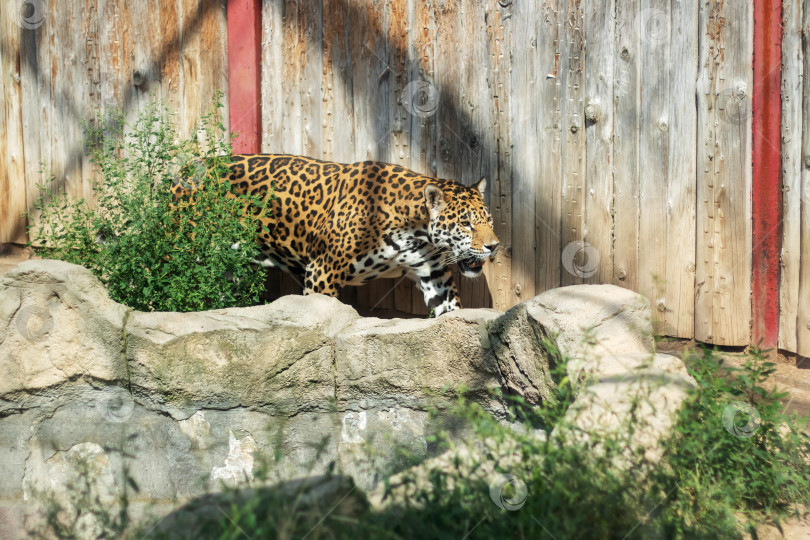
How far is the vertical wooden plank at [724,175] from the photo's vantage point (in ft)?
17.3

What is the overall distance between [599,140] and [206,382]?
9.98ft

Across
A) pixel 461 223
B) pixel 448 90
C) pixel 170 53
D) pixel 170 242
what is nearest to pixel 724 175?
pixel 461 223

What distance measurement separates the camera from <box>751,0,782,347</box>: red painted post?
203 inches

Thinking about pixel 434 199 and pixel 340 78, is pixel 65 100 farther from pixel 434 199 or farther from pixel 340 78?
pixel 434 199

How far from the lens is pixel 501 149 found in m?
6.09

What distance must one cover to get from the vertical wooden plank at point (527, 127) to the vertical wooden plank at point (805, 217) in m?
1.56

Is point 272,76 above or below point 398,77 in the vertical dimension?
above

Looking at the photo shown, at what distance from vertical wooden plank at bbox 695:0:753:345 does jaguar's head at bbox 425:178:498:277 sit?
1.37 m

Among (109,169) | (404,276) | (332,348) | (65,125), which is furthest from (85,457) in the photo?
(65,125)

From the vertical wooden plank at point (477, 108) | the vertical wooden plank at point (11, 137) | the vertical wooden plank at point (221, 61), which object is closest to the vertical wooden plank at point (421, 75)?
the vertical wooden plank at point (477, 108)

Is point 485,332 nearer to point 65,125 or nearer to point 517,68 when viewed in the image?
point 517,68

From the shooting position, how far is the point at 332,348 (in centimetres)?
447

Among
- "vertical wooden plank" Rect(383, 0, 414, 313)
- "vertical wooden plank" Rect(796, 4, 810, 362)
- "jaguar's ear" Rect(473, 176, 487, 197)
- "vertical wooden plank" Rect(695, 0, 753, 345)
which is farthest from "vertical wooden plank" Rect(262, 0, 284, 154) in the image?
"vertical wooden plank" Rect(796, 4, 810, 362)

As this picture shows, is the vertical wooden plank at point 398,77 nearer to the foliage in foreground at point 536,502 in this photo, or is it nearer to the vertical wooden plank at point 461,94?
the vertical wooden plank at point 461,94
